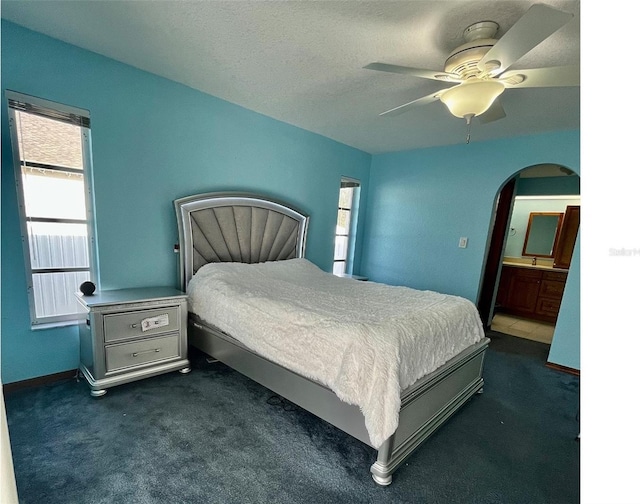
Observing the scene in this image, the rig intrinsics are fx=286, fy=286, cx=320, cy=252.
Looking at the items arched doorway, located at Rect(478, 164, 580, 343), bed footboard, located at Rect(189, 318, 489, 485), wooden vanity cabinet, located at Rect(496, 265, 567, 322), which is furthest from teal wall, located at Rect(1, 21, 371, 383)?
wooden vanity cabinet, located at Rect(496, 265, 567, 322)

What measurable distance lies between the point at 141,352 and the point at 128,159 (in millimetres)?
1544

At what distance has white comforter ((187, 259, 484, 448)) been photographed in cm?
149

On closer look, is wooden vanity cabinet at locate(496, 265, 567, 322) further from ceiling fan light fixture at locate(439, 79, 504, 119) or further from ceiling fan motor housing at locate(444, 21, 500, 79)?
ceiling fan motor housing at locate(444, 21, 500, 79)

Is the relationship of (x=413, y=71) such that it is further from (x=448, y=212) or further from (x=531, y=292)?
(x=531, y=292)

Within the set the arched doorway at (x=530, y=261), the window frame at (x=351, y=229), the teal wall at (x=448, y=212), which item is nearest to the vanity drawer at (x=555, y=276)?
the arched doorway at (x=530, y=261)

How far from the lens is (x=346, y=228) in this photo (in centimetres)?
453

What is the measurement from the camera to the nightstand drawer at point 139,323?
205 centimetres

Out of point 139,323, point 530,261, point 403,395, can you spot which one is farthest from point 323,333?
point 530,261

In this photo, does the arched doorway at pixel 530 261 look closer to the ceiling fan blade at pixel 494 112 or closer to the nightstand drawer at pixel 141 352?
the ceiling fan blade at pixel 494 112

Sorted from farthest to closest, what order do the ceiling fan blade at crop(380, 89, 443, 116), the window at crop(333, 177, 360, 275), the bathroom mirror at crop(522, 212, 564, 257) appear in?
the bathroom mirror at crop(522, 212, 564, 257) → the window at crop(333, 177, 360, 275) → the ceiling fan blade at crop(380, 89, 443, 116)

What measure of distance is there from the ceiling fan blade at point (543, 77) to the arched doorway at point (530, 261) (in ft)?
9.19

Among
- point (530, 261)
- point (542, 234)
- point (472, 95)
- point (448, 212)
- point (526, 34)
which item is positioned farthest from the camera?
point (530, 261)

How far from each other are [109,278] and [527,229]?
6.13m
